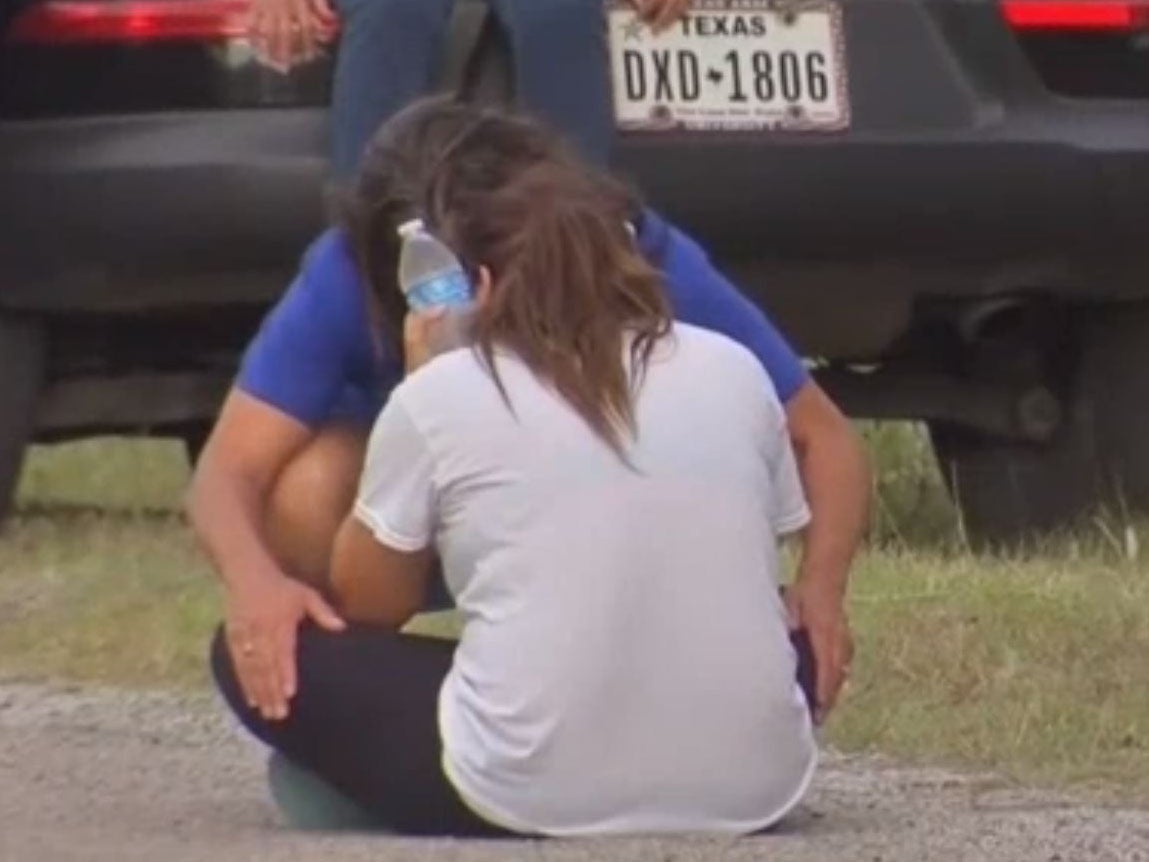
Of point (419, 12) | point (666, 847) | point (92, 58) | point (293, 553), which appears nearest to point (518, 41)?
point (419, 12)

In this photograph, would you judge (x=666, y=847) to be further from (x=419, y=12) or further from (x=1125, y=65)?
(x=1125, y=65)

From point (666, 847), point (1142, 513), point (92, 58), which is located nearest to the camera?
point (666, 847)

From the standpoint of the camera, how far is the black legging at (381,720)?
4.61m

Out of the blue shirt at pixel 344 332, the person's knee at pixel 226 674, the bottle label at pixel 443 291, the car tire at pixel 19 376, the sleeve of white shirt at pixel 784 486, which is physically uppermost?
the bottle label at pixel 443 291

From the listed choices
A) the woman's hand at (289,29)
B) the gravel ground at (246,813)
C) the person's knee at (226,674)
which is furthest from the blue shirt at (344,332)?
the woman's hand at (289,29)

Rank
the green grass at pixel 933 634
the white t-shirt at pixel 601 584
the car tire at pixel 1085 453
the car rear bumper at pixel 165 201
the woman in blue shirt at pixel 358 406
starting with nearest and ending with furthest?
the white t-shirt at pixel 601 584 < the woman in blue shirt at pixel 358 406 < the green grass at pixel 933 634 < the car rear bumper at pixel 165 201 < the car tire at pixel 1085 453

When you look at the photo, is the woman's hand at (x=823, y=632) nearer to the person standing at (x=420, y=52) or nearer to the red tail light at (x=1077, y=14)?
the person standing at (x=420, y=52)

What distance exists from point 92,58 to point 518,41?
2.10ft

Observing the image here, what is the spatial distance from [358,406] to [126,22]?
5.07ft

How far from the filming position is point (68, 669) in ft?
20.1

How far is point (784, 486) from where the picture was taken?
467 centimetres

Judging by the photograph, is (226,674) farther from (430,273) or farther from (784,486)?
(784,486)

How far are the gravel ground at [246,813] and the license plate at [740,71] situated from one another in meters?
1.13

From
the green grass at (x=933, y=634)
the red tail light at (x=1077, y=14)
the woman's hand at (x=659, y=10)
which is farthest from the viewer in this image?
the red tail light at (x=1077, y=14)
